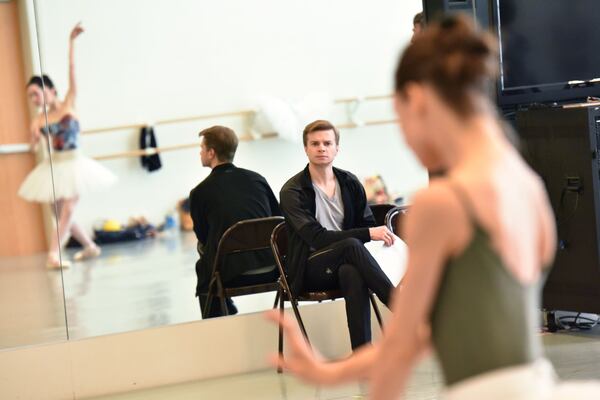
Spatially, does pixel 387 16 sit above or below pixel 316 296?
above

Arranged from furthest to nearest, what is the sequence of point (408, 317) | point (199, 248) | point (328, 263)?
point (199, 248) → point (328, 263) → point (408, 317)

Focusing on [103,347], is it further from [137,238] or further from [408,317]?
[408,317]

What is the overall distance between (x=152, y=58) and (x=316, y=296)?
50.8 inches

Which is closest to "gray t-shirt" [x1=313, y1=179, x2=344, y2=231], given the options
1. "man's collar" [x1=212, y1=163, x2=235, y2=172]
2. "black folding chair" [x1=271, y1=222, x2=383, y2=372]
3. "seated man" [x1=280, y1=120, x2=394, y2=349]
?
"seated man" [x1=280, y1=120, x2=394, y2=349]

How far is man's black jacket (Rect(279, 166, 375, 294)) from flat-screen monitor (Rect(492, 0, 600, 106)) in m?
0.88

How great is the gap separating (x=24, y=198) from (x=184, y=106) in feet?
2.71

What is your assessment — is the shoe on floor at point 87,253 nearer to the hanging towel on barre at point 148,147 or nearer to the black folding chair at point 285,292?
the hanging towel on barre at point 148,147

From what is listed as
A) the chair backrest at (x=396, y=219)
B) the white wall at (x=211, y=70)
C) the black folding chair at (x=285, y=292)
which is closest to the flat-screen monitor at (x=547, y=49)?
the white wall at (x=211, y=70)

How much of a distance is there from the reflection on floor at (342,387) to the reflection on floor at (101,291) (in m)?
0.37

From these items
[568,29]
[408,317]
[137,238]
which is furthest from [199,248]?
[408,317]

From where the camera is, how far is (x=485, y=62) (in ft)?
4.56

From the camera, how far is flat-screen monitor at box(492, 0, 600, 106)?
5.09 m

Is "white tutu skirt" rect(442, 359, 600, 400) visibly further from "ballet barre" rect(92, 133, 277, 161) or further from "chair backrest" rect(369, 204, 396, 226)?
"chair backrest" rect(369, 204, 396, 226)

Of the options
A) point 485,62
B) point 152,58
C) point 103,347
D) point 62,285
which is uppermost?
point 152,58
